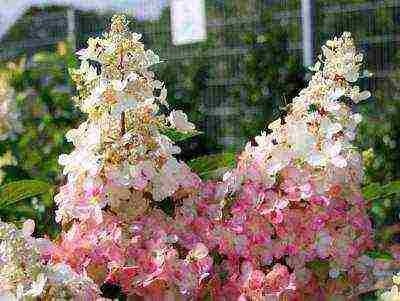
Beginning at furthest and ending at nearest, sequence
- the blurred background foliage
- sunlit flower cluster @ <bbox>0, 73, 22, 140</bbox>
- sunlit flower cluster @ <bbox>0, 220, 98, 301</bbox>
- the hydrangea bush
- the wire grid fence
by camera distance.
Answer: the wire grid fence, the blurred background foliage, sunlit flower cluster @ <bbox>0, 73, 22, 140</bbox>, the hydrangea bush, sunlit flower cluster @ <bbox>0, 220, 98, 301</bbox>

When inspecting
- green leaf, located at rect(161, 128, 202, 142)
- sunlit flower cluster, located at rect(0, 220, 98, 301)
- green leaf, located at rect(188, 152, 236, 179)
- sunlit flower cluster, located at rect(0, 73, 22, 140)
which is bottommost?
sunlit flower cluster, located at rect(0, 73, 22, 140)

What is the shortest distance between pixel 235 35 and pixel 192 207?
4.27 m

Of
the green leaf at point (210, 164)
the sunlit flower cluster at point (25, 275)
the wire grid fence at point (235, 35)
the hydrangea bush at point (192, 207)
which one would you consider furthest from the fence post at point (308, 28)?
the sunlit flower cluster at point (25, 275)

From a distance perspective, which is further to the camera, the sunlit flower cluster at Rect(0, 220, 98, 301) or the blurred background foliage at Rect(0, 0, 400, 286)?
the blurred background foliage at Rect(0, 0, 400, 286)

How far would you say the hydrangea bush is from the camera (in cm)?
99

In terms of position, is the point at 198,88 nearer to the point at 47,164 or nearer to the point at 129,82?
the point at 47,164

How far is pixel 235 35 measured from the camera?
5.28 metres

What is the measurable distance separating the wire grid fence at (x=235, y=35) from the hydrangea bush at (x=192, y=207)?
384cm

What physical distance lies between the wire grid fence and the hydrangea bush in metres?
3.84

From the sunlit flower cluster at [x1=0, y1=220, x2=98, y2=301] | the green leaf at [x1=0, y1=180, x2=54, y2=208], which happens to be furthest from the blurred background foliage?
the sunlit flower cluster at [x1=0, y1=220, x2=98, y2=301]

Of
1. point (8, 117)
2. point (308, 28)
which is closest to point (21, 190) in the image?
point (8, 117)

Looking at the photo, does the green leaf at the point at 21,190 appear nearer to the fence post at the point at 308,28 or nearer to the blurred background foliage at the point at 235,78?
the blurred background foliage at the point at 235,78

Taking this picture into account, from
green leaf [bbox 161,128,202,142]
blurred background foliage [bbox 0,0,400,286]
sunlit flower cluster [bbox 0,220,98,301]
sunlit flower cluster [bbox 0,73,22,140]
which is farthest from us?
blurred background foliage [bbox 0,0,400,286]

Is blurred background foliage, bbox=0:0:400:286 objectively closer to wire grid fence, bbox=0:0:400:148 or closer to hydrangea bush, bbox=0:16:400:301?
wire grid fence, bbox=0:0:400:148
